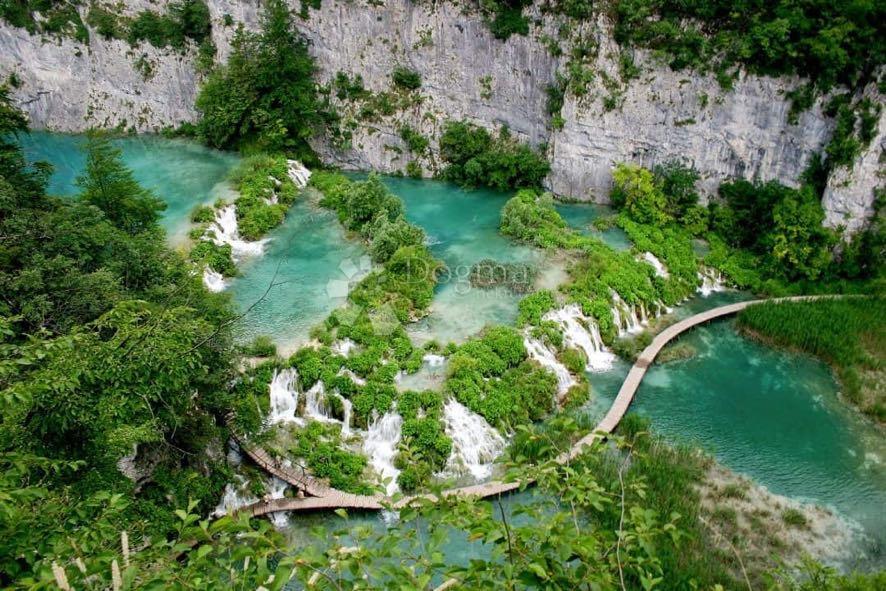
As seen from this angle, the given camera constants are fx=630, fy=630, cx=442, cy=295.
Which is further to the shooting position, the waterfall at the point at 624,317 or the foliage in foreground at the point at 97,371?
the waterfall at the point at 624,317

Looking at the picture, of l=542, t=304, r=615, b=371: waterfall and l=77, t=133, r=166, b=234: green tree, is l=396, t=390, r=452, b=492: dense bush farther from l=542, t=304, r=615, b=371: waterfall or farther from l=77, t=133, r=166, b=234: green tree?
l=77, t=133, r=166, b=234: green tree

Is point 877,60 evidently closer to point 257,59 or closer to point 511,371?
point 511,371

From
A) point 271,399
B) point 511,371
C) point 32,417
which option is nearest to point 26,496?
point 32,417

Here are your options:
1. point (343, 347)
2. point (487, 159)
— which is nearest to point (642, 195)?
point (487, 159)

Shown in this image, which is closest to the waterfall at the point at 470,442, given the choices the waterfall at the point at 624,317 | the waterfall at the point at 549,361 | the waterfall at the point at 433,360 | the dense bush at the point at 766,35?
the waterfall at the point at 433,360

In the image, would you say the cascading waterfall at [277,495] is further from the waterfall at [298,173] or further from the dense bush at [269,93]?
the dense bush at [269,93]

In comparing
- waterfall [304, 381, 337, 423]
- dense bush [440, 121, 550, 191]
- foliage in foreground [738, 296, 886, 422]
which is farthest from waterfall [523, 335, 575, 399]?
dense bush [440, 121, 550, 191]
